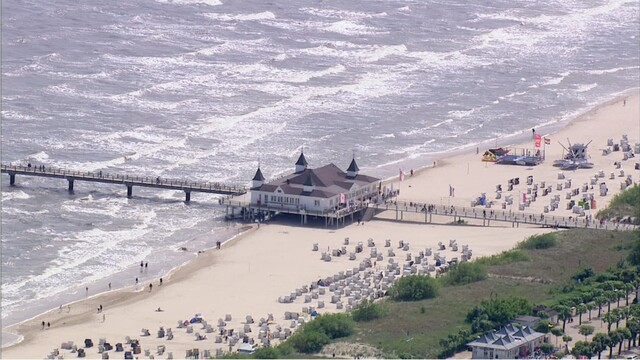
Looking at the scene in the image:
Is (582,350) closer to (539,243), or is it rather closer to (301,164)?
(539,243)

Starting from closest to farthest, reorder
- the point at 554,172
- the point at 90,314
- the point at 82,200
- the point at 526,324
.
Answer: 1. the point at 526,324
2. the point at 90,314
3. the point at 82,200
4. the point at 554,172

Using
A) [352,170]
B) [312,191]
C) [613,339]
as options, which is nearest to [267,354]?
[613,339]

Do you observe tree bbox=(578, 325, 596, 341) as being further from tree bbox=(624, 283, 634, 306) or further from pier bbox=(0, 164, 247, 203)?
pier bbox=(0, 164, 247, 203)

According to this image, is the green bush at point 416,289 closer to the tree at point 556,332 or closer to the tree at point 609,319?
the tree at point 556,332

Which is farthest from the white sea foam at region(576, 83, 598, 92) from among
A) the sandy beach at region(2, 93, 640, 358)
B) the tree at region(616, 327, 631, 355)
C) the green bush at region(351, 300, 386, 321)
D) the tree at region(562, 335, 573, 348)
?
the tree at region(616, 327, 631, 355)

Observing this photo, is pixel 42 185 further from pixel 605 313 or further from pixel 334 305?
pixel 605 313

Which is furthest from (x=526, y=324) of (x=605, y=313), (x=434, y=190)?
(x=434, y=190)
